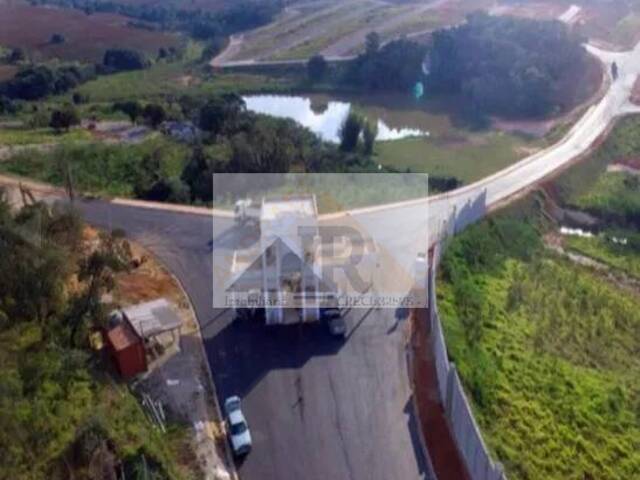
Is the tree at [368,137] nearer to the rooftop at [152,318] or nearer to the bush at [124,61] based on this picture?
the rooftop at [152,318]

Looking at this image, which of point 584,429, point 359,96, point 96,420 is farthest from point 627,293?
point 359,96

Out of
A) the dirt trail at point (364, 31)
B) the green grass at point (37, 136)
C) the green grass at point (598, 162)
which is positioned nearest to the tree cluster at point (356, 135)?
the green grass at point (598, 162)

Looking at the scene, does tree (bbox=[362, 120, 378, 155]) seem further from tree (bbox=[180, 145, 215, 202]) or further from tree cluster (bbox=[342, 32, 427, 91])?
tree cluster (bbox=[342, 32, 427, 91])

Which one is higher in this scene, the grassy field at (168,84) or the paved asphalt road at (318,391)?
→ the grassy field at (168,84)

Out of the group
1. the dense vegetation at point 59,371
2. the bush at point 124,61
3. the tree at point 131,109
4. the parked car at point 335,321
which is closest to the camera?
the dense vegetation at point 59,371

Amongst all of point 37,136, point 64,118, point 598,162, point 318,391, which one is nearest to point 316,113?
point 64,118

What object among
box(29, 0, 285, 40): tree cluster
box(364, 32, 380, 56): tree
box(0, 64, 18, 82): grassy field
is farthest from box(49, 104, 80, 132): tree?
box(29, 0, 285, 40): tree cluster
